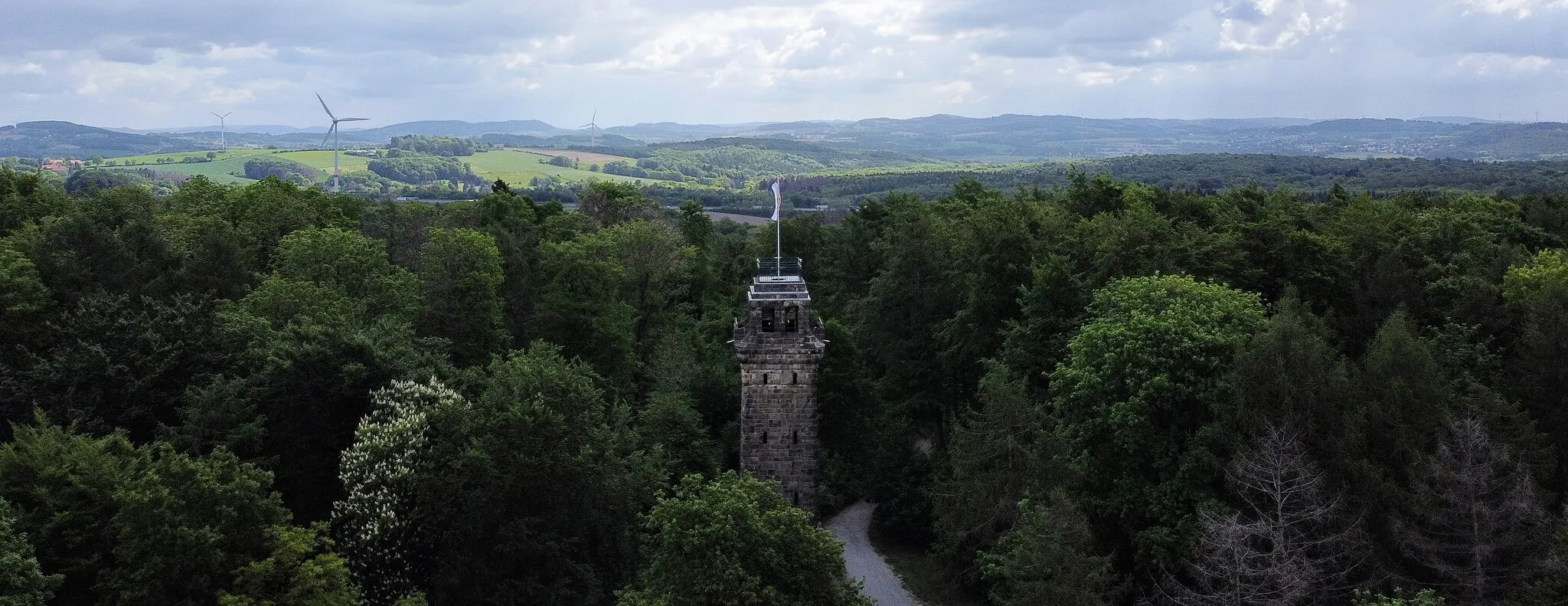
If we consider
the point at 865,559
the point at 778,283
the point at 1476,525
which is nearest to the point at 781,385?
the point at 778,283

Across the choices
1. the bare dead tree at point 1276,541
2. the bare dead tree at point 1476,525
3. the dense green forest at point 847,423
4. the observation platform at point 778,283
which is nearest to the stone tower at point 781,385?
the observation platform at point 778,283

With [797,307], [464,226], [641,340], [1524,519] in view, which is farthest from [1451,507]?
[464,226]

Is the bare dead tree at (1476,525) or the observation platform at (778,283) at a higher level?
the observation platform at (778,283)

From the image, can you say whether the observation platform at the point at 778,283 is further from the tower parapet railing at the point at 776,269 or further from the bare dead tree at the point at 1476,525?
the bare dead tree at the point at 1476,525

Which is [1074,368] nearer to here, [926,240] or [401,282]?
[926,240]

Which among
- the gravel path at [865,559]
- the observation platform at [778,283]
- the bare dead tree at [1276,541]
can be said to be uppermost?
the observation platform at [778,283]

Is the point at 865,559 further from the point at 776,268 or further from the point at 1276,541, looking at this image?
the point at 1276,541
